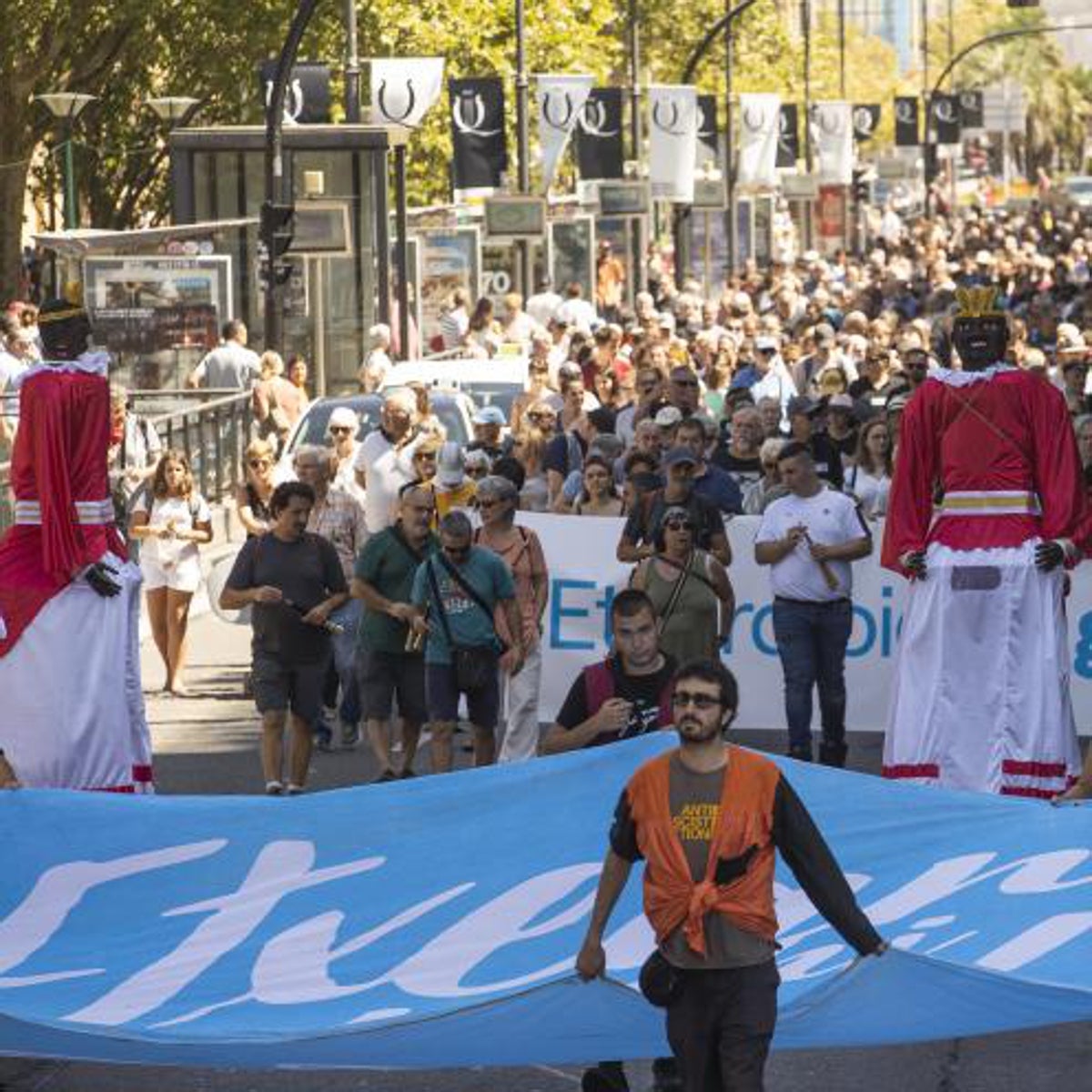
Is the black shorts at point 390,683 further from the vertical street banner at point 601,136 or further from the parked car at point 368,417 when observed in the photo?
the vertical street banner at point 601,136

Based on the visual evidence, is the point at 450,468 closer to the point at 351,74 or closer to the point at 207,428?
the point at 207,428

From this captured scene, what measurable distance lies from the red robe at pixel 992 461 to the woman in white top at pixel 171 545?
7789 mm

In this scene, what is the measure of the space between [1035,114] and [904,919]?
161 metres

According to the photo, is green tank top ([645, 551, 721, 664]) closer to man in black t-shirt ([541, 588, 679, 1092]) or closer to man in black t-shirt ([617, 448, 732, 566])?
man in black t-shirt ([617, 448, 732, 566])

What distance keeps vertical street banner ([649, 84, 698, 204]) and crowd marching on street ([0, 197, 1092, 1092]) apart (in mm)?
23671

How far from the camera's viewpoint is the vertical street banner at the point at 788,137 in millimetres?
70875

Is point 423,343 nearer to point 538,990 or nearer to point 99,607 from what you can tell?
point 99,607

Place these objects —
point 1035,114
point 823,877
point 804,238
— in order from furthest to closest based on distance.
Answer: point 1035,114 < point 804,238 < point 823,877

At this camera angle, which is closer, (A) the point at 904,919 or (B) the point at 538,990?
(B) the point at 538,990

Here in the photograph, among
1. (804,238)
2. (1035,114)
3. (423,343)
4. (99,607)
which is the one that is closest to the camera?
(99,607)

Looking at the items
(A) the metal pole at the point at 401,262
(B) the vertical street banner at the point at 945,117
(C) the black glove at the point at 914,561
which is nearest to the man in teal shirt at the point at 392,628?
(C) the black glove at the point at 914,561

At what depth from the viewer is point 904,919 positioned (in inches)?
369

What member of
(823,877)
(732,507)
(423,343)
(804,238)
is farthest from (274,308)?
(804,238)

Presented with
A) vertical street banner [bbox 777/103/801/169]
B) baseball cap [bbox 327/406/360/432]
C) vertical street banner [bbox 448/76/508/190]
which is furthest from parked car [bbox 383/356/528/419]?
vertical street banner [bbox 777/103/801/169]
